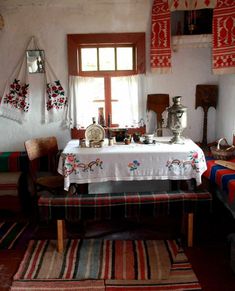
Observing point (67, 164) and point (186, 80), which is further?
point (186, 80)

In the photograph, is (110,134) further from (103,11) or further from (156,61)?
(103,11)

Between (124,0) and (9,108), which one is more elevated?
(124,0)

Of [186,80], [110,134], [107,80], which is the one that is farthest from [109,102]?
[186,80]

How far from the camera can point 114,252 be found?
10.3ft

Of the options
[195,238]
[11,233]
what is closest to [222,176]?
[195,238]

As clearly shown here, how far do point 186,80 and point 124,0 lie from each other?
126 centimetres

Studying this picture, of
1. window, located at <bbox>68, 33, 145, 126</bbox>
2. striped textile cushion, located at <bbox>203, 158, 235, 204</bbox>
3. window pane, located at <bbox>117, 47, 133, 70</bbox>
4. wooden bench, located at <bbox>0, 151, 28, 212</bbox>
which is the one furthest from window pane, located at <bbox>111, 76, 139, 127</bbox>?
wooden bench, located at <bbox>0, 151, 28, 212</bbox>

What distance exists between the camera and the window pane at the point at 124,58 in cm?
427

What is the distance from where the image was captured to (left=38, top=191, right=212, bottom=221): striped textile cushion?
306 cm

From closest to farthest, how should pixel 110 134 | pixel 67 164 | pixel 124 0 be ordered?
1. pixel 67 164
2. pixel 110 134
3. pixel 124 0

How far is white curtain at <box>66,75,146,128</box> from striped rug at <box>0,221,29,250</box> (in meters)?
1.38

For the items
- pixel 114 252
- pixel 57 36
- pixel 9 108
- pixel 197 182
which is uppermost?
pixel 57 36

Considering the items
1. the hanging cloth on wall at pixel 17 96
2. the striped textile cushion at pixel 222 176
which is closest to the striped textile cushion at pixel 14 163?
the hanging cloth on wall at pixel 17 96

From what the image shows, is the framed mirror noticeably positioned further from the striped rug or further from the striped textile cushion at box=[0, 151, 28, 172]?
the striped rug
